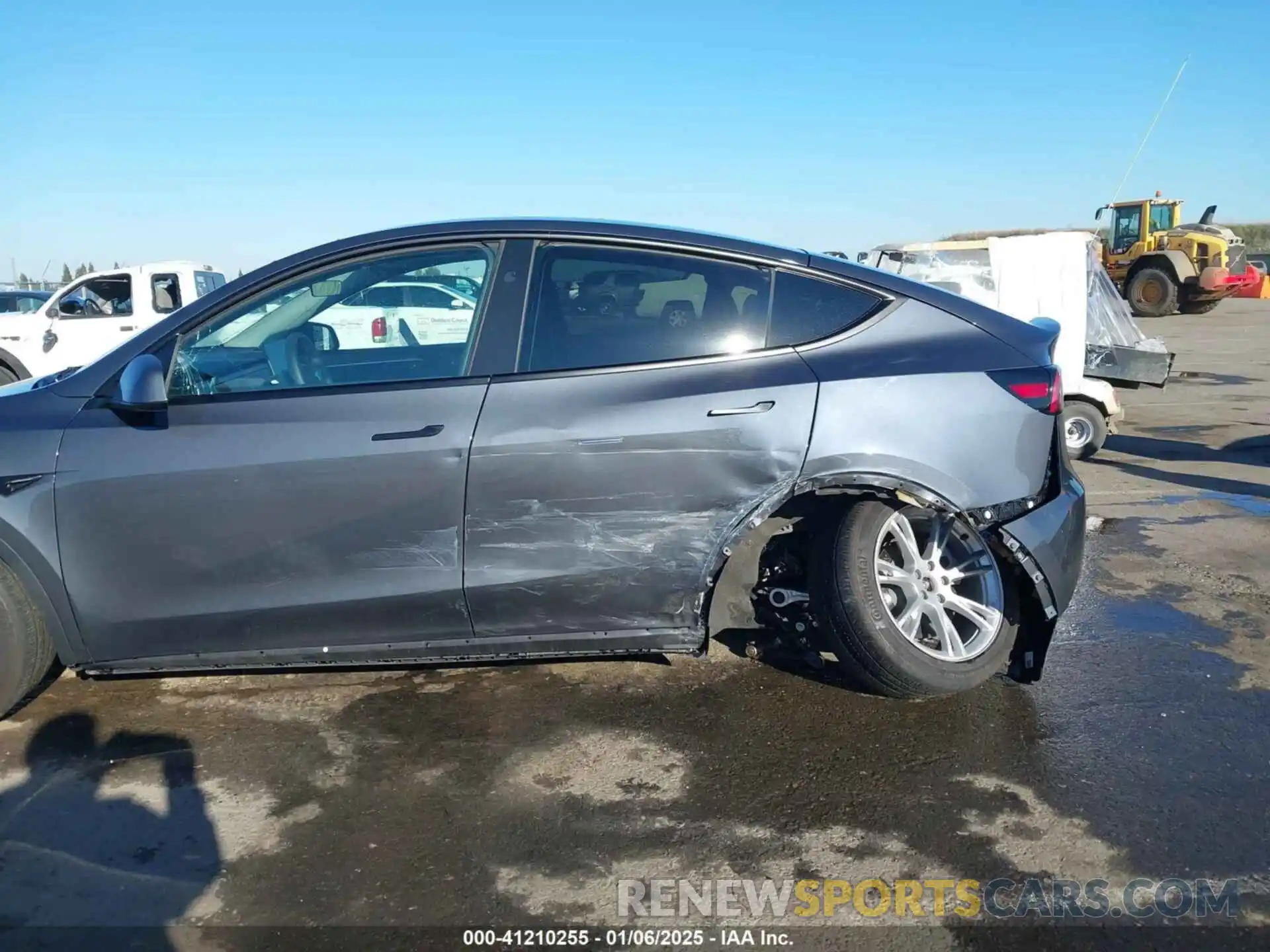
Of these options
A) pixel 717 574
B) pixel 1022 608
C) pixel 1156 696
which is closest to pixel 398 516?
pixel 717 574

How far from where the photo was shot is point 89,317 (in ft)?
37.2

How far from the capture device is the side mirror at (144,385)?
3094 mm

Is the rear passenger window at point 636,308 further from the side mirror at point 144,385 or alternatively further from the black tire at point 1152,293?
the black tire at point 1152,293

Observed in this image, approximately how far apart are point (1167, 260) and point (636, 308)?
25.0 metres

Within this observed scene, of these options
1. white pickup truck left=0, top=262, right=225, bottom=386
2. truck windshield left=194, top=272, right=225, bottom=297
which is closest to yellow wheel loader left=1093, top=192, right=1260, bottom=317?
truck windshield left=194, top=272, right=225, bottom=297

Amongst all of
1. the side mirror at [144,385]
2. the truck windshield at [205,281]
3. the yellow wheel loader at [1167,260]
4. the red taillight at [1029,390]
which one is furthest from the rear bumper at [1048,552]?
the yellow wheel loader at [1167,260]

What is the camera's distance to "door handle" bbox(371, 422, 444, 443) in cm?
316

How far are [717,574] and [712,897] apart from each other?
3.62ft

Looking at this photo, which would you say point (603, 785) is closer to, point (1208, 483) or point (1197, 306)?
point (1208, 483)

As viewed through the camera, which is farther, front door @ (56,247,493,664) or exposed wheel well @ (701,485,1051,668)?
exposed wheel well @ (701,485,1051,668)

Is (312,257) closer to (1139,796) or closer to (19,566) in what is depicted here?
(19,566)

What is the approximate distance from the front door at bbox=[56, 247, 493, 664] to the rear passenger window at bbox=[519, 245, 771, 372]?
0.82ft

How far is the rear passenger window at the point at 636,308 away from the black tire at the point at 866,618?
74 cm

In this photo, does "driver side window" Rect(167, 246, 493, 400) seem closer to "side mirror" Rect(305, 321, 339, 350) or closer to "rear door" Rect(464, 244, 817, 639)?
"side mirror" Rect(305, 321, 339, 350)
